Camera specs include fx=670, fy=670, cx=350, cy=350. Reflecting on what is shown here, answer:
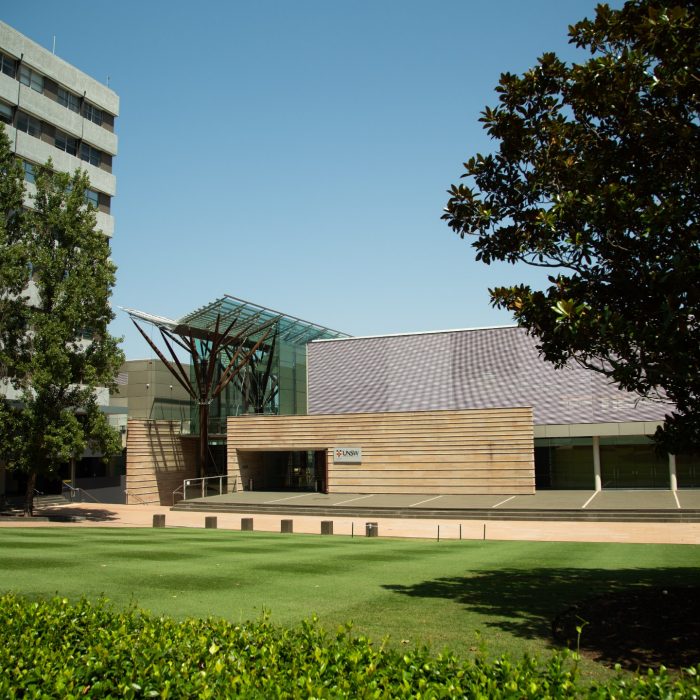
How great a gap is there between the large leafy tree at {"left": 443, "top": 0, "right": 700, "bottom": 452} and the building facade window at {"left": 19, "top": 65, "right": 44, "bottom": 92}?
4475 cm

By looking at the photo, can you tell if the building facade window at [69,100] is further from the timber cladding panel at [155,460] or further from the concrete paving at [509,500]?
the concrete paving at [509,500]

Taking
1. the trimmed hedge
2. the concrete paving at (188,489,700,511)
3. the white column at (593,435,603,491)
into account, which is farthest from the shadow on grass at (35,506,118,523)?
the trimmed hedge

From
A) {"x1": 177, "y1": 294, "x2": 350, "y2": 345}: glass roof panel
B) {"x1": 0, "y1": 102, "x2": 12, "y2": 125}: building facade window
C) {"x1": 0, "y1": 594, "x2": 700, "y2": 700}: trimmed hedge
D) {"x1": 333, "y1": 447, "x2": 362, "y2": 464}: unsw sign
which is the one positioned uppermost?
{"x1": 0, "y1": 102, "x2": 12, "y2": 125}: building facade window

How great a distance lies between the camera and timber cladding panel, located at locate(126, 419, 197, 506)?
45.7 metres

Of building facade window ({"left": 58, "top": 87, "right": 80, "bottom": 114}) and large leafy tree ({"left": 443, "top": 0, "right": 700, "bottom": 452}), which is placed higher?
building facade window ({"left": 58, "top": 87, "right": 80, "bottom": 114})

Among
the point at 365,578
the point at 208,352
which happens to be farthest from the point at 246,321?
the point at 365,578

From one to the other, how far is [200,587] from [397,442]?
98.3ft

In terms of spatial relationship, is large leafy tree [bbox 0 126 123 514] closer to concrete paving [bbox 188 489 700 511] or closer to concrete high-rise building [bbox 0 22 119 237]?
concrete paving [bbox 188 489 700 511]

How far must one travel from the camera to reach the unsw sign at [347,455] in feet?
138

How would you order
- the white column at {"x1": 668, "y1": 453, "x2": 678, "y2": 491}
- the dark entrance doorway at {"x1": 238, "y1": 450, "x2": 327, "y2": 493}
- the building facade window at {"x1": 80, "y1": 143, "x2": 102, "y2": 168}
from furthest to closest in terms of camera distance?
the building facade window at {"x1": 80, "y1": 143, "x2": 102, "y2": 168}
the dark entrance doorway at {"x1": 238, "y1": 450, "x2": 327, "y2": 493}
the white column at {"x1": 668, "y1": 453, "x2": 678, "y2": 491}

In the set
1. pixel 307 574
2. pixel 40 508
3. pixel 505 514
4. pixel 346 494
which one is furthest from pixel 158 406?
pixel 307 574

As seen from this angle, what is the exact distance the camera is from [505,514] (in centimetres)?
3228

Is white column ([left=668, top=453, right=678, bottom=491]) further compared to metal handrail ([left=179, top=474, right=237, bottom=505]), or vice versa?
metal handrail ([left=179, top=474, right=237, bottom=505])

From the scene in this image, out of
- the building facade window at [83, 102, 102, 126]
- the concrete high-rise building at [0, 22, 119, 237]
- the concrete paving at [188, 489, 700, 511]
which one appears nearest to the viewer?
the concrete paving at [188, 489, 700, 511]
